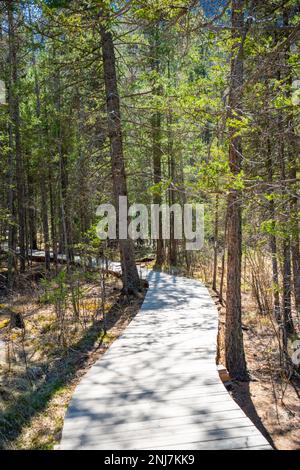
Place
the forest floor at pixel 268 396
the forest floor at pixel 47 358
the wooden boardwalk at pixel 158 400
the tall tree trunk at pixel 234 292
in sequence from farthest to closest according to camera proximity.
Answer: the tall tree trunk at pixel 234 292
the forest floor at pixel 268 396
the forest floor at pixel 47 358
the wooden boardwalk at pixel 158 400

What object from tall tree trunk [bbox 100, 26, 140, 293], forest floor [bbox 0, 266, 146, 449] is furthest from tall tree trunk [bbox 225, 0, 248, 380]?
tall tree trunk [bbox 100, 26, 140, 293]

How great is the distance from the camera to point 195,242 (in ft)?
65.6

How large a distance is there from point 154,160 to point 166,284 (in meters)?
5.38

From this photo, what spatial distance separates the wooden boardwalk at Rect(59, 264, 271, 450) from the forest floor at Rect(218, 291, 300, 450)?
2.99 feet

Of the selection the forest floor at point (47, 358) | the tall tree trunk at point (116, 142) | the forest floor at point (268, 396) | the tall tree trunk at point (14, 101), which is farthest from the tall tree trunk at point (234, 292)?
the tall tree trunk at point (14, 101)

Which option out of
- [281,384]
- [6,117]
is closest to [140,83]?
[6,117]

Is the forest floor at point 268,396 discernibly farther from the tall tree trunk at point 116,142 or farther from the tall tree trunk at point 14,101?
the tall tree trunk at point 14,101

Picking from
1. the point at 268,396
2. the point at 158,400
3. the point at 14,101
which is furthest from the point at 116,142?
the point at 158,400

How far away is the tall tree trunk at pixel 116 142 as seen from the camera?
9.75m

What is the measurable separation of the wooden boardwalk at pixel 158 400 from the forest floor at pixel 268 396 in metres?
0.91

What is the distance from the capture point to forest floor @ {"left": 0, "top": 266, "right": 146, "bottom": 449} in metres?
4.74
